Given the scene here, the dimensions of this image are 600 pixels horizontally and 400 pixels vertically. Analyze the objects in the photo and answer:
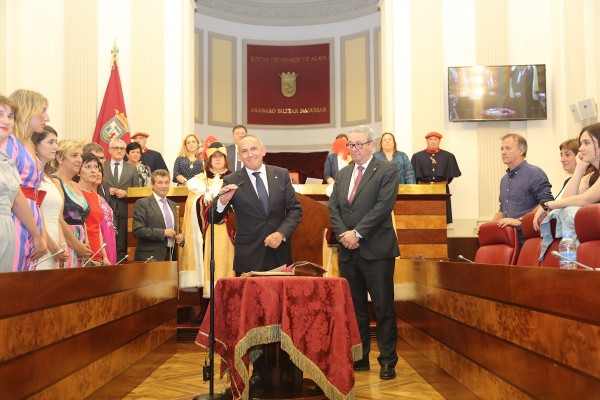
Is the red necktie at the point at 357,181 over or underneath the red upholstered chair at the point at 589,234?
over

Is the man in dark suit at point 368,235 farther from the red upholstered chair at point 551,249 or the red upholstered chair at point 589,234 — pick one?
the red upholstered chair at point 589,234

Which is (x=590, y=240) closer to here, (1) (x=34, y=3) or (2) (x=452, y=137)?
(2) (x=452, y=137)

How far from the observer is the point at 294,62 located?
→ 13.9 m

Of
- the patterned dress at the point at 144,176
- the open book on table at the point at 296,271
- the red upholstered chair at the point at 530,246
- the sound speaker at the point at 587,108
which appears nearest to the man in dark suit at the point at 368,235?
the open book on table at the point at 296,271

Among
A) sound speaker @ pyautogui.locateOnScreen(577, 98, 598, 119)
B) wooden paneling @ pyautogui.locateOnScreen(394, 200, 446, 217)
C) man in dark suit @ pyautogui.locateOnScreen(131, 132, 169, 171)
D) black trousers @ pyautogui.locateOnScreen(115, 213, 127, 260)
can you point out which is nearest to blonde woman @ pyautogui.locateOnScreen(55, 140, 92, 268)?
black trousers @ pyautogui.locateOnScreen(115, 213, 127, 260)

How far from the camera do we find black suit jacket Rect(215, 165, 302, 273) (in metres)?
3.79

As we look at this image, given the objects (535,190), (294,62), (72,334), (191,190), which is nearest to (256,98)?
(294,62)

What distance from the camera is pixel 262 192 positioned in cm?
388

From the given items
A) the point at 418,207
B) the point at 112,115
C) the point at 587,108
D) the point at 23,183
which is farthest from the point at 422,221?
the point at 23,183

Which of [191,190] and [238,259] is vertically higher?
[191,190]

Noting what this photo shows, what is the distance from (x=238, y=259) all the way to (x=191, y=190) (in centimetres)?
207

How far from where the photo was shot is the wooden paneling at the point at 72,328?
2203 millimetres

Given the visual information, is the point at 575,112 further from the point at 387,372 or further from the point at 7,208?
the point at 7,208

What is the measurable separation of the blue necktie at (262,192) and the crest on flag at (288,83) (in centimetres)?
1017
